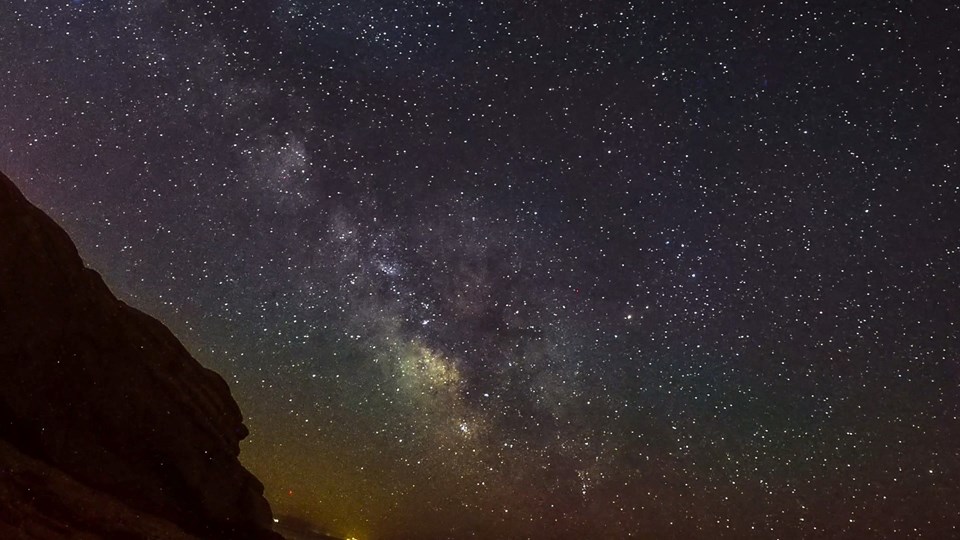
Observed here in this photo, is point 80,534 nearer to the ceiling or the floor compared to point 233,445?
nearer to the floor

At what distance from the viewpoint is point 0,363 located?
20812mm

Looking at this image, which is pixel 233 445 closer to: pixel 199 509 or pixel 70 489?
pixel 199 509

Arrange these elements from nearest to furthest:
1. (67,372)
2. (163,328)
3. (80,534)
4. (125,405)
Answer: (80,534) → (67,372) → (125,405) → (163,328)

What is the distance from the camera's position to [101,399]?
24.2 m

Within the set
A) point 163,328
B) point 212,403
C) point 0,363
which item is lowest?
point 0,363

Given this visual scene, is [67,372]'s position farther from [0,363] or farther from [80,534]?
[80,534]

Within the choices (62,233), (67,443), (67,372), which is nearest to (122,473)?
(67,443)

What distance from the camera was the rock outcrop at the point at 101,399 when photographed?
2142 cm

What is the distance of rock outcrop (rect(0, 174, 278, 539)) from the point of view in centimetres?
2142

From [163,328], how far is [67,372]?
6883 mm

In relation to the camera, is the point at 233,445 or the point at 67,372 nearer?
the point at 67,372

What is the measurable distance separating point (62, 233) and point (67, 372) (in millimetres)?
5330

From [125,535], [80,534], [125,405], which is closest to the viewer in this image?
[80,534]

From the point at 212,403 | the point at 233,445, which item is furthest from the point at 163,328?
the point at 233,445
